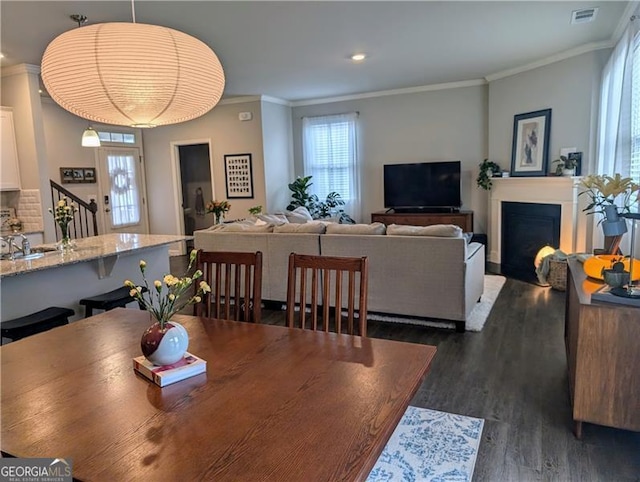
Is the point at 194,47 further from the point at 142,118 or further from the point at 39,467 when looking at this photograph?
the point at 39,467

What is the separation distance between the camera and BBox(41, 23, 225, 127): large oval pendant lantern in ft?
5.18

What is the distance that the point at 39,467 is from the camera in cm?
105

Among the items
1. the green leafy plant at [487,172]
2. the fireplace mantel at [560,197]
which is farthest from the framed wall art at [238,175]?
the fireplace mantel at [560,197]

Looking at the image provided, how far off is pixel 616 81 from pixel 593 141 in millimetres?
999

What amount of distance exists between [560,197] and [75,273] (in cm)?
533

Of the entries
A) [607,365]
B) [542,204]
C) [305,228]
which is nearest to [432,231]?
[305,228]

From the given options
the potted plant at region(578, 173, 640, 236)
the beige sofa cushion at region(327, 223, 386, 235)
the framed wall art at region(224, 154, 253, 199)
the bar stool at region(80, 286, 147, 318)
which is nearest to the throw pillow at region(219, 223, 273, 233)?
the beige sofa cushion at region(327, 223, 386, 235)

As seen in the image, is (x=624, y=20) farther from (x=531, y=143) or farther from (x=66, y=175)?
(x=66, y=175)

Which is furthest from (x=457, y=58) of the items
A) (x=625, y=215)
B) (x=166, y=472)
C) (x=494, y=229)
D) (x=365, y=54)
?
(x=166, y=472)

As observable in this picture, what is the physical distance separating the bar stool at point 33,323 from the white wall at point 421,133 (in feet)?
18.2

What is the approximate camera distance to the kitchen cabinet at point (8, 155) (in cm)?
498

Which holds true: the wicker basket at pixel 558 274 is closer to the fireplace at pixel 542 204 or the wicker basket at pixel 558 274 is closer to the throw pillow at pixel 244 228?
the fireplace at pixel 542 204

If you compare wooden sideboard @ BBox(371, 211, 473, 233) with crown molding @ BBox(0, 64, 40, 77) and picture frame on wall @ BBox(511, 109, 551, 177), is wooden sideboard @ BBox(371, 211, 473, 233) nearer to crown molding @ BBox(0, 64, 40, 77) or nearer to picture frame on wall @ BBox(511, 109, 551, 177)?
picture frame on wall @ BBox(511, 109, 551, 177)

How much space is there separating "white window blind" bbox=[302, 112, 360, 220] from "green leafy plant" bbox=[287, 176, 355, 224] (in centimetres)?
12
